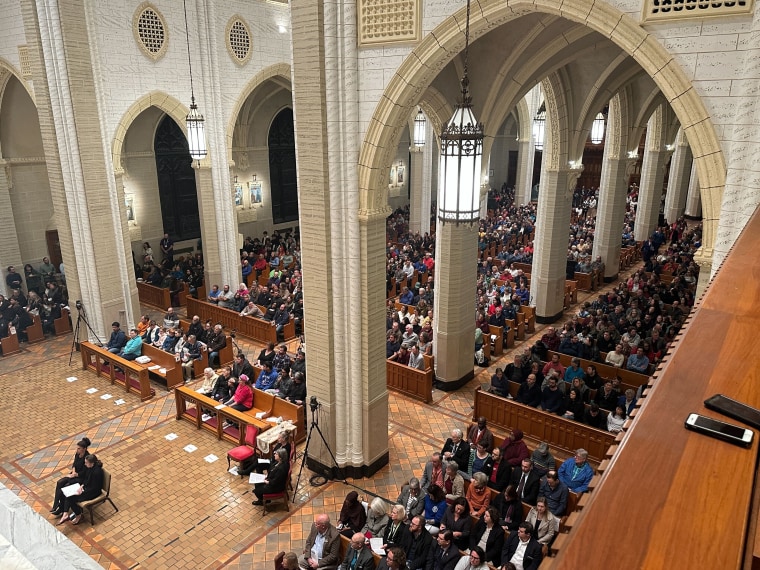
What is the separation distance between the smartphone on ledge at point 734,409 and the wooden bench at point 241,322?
12.5 m

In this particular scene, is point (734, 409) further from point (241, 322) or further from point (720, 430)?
point (241, 322)

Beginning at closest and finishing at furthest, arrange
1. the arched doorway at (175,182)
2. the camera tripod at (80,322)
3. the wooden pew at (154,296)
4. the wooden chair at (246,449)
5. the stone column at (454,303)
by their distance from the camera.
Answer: the wooden chair at (246,449) < the stone column at (454,303) < the camera tripod at (80,322) < the wooden pew at (154,296) < the arched doorway at (175,182)

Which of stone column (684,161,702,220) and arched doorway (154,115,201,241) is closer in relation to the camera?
arched doorway (154,115,201,241)

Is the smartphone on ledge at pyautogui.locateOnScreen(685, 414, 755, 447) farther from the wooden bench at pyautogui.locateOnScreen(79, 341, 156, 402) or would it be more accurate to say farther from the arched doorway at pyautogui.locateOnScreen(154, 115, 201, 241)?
the arched doorway at pyautogui.locateOnScreen(154, 115, 201, 241)

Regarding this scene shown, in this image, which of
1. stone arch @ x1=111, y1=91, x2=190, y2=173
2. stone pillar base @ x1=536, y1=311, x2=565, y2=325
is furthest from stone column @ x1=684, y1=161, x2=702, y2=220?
stone arch @ x1=111, y1=91, x2=190, y2=173

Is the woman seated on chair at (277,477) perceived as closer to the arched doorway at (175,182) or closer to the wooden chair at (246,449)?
the wooden chair at (246,449)

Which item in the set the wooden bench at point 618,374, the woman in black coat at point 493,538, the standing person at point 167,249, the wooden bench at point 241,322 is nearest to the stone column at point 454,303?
the wooden bench at point 618,374

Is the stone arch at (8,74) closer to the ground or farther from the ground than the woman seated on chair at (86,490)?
farther from the ground

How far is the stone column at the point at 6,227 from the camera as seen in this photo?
49.3 ft

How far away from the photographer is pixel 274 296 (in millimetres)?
14383

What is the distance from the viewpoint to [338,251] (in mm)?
7754

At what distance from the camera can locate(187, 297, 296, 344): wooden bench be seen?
44.2 ft

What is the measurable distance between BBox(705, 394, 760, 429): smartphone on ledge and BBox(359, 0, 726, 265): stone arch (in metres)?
4.29

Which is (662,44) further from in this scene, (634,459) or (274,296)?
(274,296)
